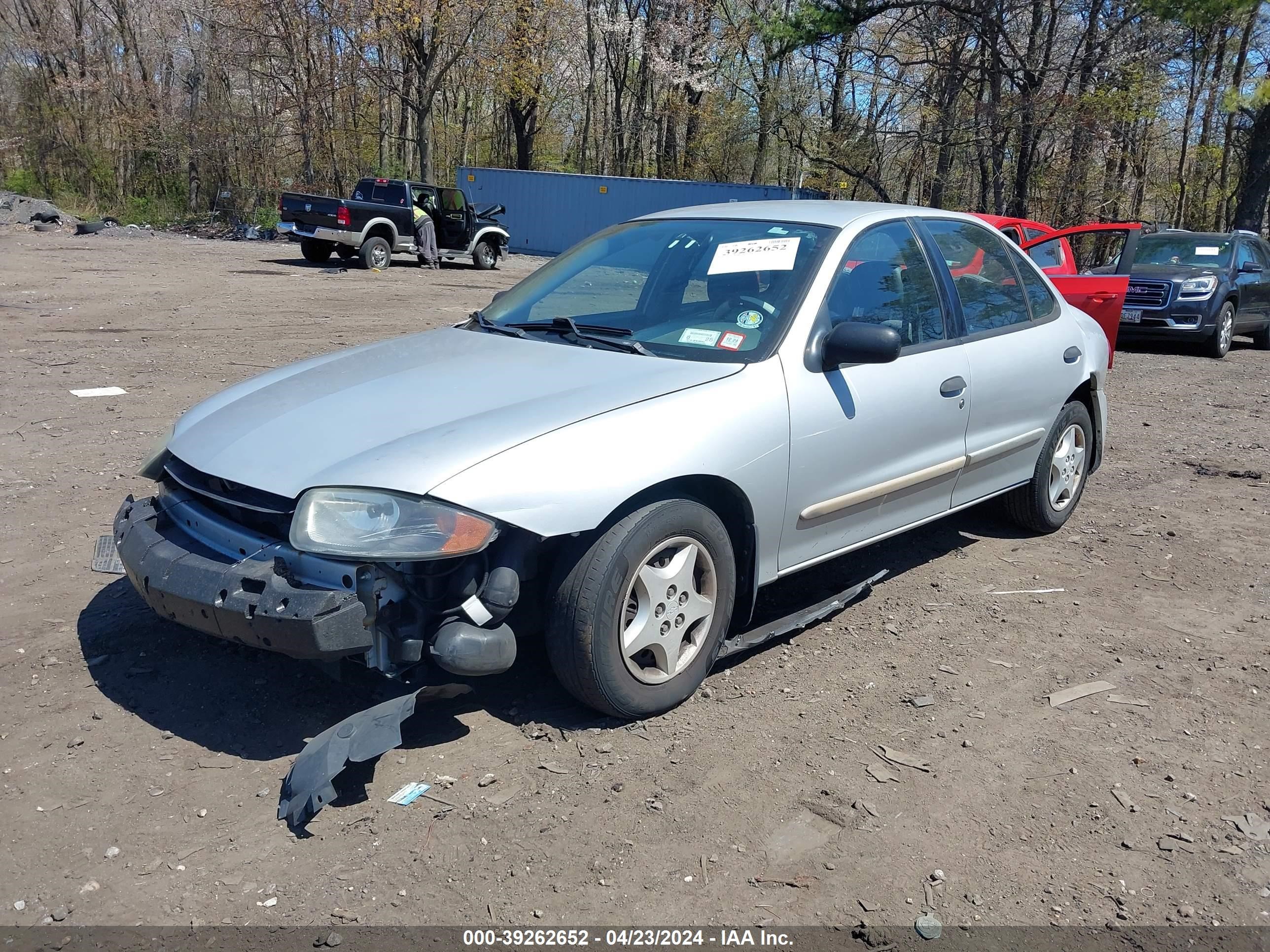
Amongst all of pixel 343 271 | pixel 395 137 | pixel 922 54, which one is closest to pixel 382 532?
pixel 343 271

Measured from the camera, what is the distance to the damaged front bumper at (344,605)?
2.99 m

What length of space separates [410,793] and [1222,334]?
13787 mm

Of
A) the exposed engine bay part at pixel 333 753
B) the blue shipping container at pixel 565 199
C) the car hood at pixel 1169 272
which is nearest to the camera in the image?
the exposed engine bay part at pixel 333 753

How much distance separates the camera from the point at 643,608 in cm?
345

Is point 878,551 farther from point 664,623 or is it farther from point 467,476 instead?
point 467,476

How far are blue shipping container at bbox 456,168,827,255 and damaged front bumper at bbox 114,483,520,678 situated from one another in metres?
25.6

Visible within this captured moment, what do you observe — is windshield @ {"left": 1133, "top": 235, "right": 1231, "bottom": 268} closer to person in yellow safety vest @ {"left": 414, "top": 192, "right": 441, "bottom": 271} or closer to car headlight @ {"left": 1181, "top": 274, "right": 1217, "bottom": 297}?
car headlight @ {"left": 1181, "top": 274, "right": 1217, "bottom": 297}

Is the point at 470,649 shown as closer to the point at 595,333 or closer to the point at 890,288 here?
the point at 595,333

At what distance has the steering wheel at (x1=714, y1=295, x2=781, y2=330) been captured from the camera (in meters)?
4.01

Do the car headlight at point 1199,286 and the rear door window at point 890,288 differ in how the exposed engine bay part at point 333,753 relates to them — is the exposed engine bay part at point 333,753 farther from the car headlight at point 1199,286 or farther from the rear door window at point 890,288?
the car headlight at point 1199,286

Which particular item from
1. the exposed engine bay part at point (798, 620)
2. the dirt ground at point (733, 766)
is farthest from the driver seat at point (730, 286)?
the dirt ground at point (733, 766)

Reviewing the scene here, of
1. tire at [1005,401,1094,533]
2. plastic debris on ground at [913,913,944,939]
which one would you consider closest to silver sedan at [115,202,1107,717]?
tire at [1005,401,1094,533]

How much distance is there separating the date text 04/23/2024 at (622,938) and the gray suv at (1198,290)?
12.6 meters

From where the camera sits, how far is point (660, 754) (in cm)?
340
